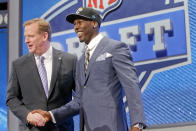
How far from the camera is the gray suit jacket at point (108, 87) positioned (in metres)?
Result: 2.18

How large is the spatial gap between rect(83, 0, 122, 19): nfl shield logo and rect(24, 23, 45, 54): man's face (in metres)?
1.26

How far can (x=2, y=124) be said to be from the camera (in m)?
4.47

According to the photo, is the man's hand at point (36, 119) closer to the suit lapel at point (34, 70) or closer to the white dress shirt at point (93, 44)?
the suit lapel at point (34, 70)

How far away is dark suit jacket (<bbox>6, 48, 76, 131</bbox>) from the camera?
254 centimetres

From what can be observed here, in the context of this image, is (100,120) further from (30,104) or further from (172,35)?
(172,35)

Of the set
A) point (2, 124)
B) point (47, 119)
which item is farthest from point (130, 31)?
point (2, 124)

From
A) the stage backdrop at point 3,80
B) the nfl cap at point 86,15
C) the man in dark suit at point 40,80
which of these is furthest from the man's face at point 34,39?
the stage backdrop at point 3,80

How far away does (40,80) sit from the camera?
8.46 ft

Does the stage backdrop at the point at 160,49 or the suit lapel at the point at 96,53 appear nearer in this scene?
the suit lapel at the point at 96,53

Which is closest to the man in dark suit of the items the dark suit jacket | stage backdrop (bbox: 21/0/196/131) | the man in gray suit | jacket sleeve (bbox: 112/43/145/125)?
the dark suit jacket

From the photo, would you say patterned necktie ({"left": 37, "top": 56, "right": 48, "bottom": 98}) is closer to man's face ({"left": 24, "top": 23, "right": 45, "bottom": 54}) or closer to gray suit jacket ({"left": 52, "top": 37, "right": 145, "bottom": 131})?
man's face ({"left": 24, "top": 23, "right": 45, "bottom": 54})

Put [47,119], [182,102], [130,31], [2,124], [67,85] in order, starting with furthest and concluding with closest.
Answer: [2,124]
[130,31]
[182,102]
[67,85]
[47,119]

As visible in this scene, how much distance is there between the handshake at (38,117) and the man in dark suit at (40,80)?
6 centimetres

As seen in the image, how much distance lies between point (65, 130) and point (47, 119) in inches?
7.1
